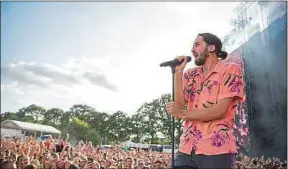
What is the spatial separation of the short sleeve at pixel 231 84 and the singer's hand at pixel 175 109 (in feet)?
0.39

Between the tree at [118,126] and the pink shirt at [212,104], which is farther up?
the pink shirt at [212,104]

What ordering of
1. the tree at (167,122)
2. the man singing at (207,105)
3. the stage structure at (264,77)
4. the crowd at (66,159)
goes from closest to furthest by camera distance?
the man singing at (207,105) < the tree at (167,122) < the crowd at (66,159) < the stage structure at (264,77)

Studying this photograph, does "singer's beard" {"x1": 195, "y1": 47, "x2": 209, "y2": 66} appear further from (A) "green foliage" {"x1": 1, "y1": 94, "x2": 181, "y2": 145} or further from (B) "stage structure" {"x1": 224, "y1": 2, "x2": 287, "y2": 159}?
(B) "stage structure" {"x1": 224, "y1": 2, "x2": 287, "y2": 159}

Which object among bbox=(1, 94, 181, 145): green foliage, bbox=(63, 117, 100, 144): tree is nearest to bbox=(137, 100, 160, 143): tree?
bbox=(1, 94, 181, 145): green foliage

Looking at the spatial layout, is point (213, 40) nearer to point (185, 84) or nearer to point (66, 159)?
point (185, 84)

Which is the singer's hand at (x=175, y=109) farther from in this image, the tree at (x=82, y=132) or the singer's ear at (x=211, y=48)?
the tree at (x=82, y=132)

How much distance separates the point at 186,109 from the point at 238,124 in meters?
6.69

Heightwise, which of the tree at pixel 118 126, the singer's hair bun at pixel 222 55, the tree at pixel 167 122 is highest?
the singer's hair bun at pixel 222 55

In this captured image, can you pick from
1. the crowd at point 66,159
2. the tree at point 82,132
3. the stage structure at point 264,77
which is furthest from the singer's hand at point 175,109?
the tree at point 82,132

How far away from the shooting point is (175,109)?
93cm

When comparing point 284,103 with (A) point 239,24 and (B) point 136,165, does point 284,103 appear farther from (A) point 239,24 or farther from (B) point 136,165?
(B) point 136,165

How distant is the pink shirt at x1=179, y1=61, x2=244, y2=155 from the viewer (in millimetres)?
874

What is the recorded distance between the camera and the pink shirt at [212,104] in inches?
34.4

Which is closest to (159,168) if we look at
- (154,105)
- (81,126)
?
(154,105)
